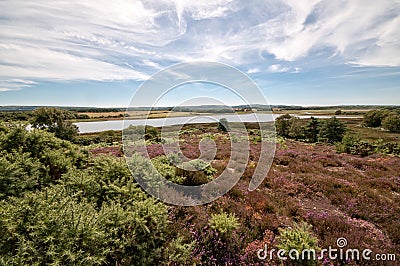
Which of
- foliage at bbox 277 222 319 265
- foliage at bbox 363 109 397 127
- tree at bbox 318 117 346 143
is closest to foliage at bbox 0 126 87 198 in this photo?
foliage at bbox 277 222 319 265

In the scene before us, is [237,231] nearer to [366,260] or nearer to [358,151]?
[366,260]

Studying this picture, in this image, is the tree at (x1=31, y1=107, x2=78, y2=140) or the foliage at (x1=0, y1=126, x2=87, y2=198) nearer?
the foliage at (x1=0, y1=126, x2=87, y2=198)

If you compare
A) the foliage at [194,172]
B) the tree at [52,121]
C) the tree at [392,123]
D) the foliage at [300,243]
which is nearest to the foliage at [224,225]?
the foliage at [300,243]

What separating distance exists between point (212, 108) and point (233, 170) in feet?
12.4

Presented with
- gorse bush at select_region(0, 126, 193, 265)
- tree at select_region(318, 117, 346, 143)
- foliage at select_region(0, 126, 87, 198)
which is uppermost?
foliage at select_region(0, 126, 87, 198)

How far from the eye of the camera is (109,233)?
3350mm

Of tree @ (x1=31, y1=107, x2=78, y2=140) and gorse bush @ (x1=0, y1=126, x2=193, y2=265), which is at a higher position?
tree @ (x1=31, y1=107, x2=78, y2=140)

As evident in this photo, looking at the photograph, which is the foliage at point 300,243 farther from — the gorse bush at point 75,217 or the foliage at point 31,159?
the foliage at point 31,159

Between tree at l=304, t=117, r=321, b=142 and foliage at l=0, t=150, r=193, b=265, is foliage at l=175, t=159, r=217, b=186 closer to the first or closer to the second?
foliage at l=0, t=150, r=193, b=265

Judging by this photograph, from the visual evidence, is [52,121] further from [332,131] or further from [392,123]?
[392,123]

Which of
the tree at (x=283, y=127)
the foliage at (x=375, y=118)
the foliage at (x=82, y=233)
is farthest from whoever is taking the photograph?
the foliage at (x=375, y=118)

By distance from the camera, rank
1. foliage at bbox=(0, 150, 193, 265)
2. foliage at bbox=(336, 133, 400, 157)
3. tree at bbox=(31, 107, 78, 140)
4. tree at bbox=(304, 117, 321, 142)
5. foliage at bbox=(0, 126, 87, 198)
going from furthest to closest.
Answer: tree at bbox=(304, 117, 321, 142) < tree at bbox=(31, 107, 78, 140) < foliage at bbox=(336, 133, 400, 157) < foliage at bbox=(0, 126, 87, 198) < foliage at bbox=(0, 150, 193, 265)

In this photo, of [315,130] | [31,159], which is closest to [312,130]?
[315,130]

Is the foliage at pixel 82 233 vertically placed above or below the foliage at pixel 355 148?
above
